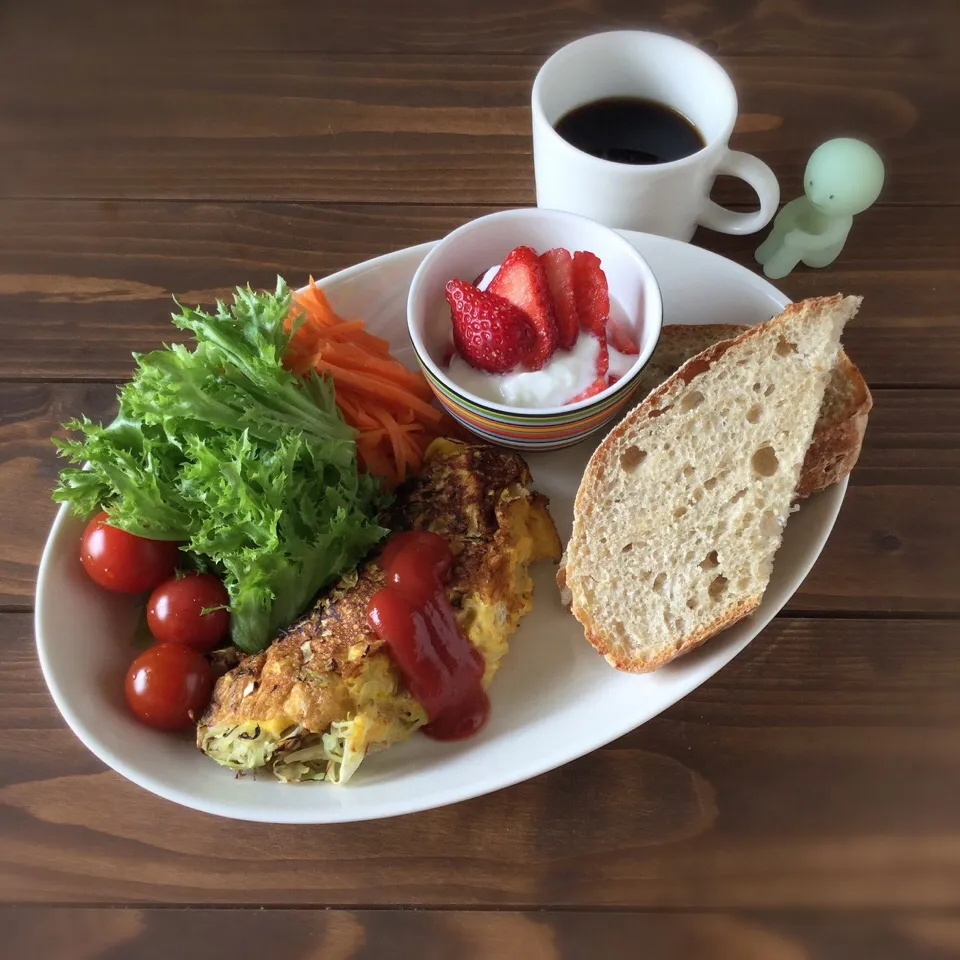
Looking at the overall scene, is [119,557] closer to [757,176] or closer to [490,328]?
[490,328]

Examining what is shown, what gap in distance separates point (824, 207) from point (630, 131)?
0.43 meters

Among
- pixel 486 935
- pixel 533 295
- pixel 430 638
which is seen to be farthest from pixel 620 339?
pixel 486 935

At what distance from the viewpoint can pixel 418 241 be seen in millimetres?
2131

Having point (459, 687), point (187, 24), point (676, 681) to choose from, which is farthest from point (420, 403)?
point (187, 24)

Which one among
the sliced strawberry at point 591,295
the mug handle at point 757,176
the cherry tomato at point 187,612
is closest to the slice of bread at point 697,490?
the sliced strawberry at point 591,295

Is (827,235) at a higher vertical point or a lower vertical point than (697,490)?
higher

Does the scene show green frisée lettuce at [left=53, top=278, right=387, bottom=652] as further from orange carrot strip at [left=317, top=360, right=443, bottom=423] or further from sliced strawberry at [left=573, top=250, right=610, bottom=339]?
sliced strawberry at [left=573, top=250, right=610, bottom=339]

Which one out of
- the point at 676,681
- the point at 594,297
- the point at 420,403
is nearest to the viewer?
the point at 676,681

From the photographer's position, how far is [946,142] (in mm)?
2203

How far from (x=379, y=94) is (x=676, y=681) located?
1.68 m

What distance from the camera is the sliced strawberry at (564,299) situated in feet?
5.33

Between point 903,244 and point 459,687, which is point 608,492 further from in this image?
point 903,244

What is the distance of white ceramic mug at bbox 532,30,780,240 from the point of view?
1.71 metres

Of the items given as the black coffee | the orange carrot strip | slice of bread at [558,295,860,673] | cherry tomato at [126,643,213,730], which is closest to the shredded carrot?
the orange carrot strip
